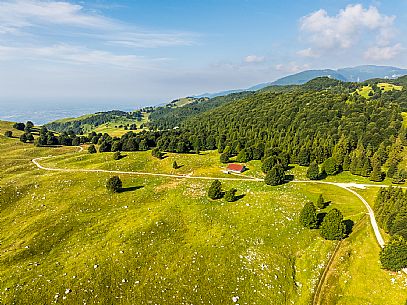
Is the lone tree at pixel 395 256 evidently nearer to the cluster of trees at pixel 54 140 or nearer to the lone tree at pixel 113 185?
the lone tree at pixel 113 185

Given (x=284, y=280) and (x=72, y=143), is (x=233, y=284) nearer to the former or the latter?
(x=284, y=280)

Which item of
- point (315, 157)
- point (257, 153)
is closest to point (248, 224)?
point (257, 153)

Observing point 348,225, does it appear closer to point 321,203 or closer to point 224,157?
point 321,203

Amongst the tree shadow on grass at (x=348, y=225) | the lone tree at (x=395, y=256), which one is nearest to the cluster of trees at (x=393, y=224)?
the lone tree at (x=395, y=256)

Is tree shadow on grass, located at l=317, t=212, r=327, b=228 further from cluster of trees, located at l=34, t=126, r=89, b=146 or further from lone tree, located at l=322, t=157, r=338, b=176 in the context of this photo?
cluster of trees, located at l=34, t=126, r=89, b=146

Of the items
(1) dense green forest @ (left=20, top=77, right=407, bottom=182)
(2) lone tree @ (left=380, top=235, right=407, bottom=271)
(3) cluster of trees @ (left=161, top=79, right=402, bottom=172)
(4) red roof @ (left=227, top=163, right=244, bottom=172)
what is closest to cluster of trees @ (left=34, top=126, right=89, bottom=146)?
(1) dense green forest @ (left=20, top=77, right=407, bottom=182)

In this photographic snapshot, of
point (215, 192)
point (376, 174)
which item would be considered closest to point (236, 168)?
point (215, 192)
